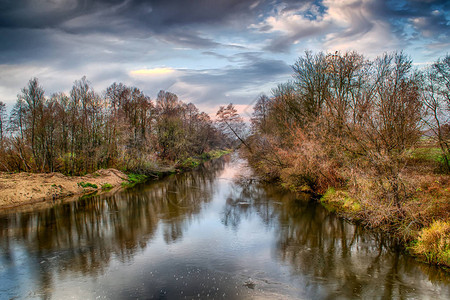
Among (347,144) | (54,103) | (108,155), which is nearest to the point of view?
(347,144)

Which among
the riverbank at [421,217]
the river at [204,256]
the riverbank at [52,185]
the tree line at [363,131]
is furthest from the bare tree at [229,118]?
the riverbank at [421,217]

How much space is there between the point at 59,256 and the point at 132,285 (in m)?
4.75

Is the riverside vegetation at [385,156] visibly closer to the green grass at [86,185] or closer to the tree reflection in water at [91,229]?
the tree reflection in water at [91,229]

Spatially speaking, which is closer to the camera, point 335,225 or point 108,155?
point 335,225

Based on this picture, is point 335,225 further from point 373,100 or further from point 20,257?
point 20,257

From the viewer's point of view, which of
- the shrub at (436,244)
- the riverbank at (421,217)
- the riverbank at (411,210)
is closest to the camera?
the shrub at (436,244)

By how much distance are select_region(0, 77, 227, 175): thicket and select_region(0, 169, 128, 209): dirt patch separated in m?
2.45

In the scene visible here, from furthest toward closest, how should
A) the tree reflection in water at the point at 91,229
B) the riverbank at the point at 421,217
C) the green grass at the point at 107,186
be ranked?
the green grass at the point at 107,186 < the tree reflection in water at the point at 91,229 < the riverbank at the point at 421,217

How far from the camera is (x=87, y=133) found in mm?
32156

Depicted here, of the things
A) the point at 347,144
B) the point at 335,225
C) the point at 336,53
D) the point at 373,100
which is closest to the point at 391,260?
the point at 335,225

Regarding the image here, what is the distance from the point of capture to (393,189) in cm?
1231

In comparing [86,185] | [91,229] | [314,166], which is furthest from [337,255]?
[86,185]

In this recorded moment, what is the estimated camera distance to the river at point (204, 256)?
922 cm

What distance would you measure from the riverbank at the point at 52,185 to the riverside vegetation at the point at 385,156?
57.7ft
